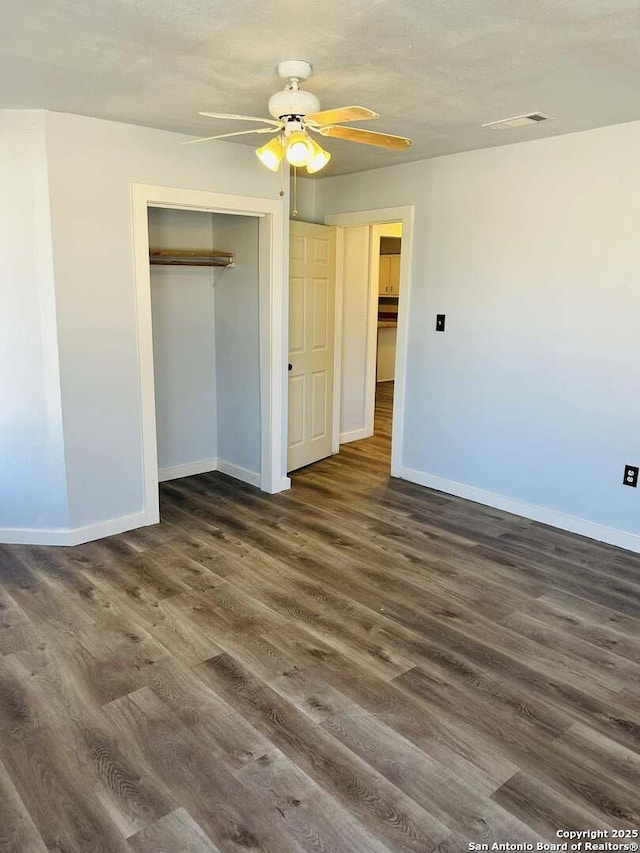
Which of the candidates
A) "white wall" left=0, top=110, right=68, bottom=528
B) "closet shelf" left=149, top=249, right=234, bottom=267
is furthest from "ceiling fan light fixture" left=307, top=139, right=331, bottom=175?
"closet shelf" left=149, top=249, right=234, bottom=267

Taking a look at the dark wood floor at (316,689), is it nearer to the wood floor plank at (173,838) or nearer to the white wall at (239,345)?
the wood floor plank at (173,838)

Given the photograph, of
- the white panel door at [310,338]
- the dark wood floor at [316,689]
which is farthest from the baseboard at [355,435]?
the dark wood floor at [316,689]

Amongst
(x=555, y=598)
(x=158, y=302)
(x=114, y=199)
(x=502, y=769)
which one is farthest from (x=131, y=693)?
(x=158, y=302)

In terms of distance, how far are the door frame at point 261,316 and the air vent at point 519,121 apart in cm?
156

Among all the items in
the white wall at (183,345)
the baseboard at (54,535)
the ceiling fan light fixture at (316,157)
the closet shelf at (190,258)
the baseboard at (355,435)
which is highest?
the ceiling fan light fixture at (316,157)

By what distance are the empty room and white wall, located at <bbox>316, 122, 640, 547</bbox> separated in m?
0.02

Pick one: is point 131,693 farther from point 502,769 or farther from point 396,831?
point 502,769

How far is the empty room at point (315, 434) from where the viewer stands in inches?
80.8

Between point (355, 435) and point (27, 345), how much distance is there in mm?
A: 3530

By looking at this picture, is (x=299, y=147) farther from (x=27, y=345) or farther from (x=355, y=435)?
(x=355, y=435)

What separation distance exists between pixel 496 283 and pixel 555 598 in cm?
217

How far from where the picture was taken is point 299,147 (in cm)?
256

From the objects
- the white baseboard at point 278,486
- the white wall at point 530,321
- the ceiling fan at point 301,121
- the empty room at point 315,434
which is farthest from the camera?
the white baseboard at point 278,486

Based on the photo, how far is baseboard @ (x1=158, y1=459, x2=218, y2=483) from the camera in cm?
501
